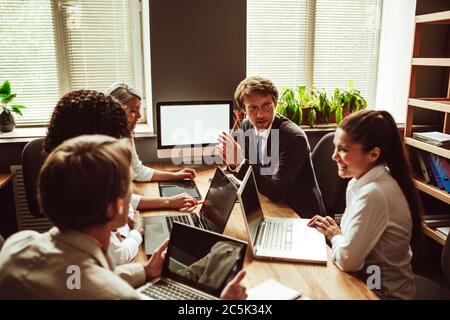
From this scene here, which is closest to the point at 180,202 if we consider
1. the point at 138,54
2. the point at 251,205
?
the point at 251,205

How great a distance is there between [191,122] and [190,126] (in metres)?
0.03

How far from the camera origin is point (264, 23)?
3.41 metres

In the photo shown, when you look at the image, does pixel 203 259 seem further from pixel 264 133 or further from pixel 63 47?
pixel 63 47

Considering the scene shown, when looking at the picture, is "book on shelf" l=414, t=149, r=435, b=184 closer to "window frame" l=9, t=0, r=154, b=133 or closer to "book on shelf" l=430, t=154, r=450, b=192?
"book on shelf" l=430, t=154, r=450, b=192

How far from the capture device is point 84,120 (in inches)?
61.9

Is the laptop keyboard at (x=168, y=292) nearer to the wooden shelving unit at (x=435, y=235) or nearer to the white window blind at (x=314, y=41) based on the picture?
the wooden shelving unit at (x=435, y=235)

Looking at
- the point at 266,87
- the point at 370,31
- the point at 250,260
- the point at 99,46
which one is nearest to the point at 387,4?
the point at 370,31

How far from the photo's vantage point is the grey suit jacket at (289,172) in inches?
85.4

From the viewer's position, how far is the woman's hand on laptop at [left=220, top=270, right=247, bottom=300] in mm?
1183

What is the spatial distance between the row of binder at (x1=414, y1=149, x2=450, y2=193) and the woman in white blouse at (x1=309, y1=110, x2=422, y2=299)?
1.43 m

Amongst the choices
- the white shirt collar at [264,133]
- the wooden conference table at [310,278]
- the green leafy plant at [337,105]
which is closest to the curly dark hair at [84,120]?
the wooden conference table at [310,278]

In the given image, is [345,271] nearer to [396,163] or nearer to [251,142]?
[396,163]

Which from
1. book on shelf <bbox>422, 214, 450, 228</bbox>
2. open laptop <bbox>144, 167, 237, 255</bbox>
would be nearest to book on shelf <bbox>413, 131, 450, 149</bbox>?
book on shelf <bbox>422, 214, 450, 228</bbox>
